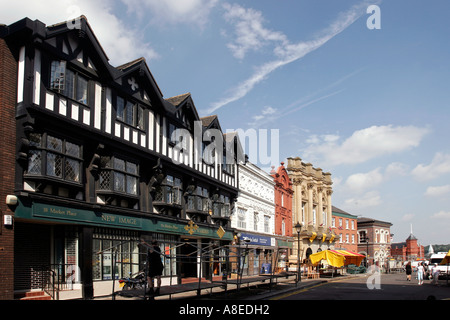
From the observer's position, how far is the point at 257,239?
3941 cm

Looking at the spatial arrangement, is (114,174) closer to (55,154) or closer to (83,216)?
(83,216)

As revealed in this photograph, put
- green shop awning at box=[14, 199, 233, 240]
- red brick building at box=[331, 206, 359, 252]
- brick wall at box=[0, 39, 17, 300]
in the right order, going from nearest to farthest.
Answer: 1. brick wall at box=[0, 39, 17, 300]
2. green shop awning at box=[14, 199, 233, 240]
3. red brick building at box=[331, 206, 359, 252]

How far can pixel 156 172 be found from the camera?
22906 millimetres

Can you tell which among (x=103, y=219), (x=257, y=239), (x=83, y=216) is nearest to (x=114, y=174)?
(x=103, y=219)

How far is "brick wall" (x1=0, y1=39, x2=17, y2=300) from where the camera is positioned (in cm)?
1488

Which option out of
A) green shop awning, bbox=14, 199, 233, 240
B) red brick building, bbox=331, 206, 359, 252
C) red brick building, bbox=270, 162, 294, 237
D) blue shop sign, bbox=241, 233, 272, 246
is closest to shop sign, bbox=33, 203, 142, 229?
green shop awning, bbox=14, 199, 233, 240

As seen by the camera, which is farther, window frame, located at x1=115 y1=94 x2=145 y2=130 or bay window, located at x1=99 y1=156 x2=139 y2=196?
window frame, located at x1=115 y1=94 x2=145 y2=130

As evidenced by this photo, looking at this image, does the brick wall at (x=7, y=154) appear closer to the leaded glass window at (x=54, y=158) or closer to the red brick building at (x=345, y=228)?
the leaded glass window at (x=54, y=158)

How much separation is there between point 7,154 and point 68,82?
3940 mm

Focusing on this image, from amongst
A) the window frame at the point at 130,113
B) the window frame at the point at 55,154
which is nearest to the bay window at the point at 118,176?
the window frame at the point at 55,154

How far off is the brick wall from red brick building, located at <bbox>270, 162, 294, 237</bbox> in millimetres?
32393

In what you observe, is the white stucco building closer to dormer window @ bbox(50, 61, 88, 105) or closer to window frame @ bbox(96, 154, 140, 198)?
window frame @ bbox(96, 154, 140, 198)
